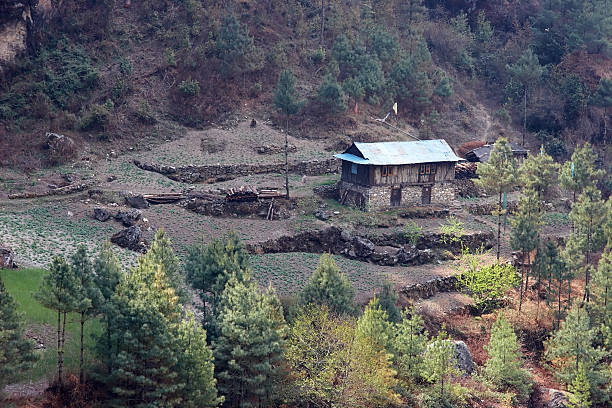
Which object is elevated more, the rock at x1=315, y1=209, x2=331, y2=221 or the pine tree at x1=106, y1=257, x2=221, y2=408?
the pine tree at x1=106, y1=257, x2=221, y2=408

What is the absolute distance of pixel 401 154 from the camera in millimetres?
66500

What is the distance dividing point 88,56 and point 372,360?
52.1 meters

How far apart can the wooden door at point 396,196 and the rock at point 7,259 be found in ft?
104

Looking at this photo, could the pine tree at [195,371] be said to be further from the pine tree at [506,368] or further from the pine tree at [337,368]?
the pine tree at [506,368]

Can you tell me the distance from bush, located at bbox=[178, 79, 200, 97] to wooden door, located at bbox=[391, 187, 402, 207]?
23424 mm

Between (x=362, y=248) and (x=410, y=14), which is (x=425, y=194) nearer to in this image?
(x=362, y=248)

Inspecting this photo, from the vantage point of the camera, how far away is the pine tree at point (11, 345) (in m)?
30.6

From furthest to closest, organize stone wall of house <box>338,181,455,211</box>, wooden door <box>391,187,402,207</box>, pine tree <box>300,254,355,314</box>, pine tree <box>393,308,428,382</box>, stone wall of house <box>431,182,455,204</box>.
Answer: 1. stone wall of house <box>431,182,455,204</box>
2. wooden door <box>391,187,402,207</box>
3. stone wall of house <box>338,181,455,211</box>
4. pine tree <box>300,254,355,314</box>
5. pine tree <box>393,308,428,382</box>

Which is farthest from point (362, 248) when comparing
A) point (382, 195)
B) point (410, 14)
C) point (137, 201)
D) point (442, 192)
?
point (410, 14)

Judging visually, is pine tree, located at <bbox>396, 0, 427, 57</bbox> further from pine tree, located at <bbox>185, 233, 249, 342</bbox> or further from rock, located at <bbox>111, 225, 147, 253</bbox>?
pine tree, located at <bbox>185, 233, 249, 342</bbox>

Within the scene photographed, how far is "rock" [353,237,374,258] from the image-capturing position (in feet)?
188

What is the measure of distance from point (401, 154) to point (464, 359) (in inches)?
1002

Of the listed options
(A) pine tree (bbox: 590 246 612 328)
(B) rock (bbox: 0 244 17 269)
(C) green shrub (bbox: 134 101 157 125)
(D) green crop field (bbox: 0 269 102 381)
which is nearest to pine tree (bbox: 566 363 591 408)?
(A) pine tree (bbox: 590 246 612 328)

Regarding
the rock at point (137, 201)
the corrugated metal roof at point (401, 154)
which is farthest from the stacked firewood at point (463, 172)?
the rock at point (137, 201)
